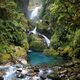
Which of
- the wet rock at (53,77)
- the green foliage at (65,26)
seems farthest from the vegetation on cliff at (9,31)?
the wet rock at (53,77)

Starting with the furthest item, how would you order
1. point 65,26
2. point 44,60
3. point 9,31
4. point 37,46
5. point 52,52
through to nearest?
1. point 37,46
2. point 52,52
3. point 9,31
4. point 44,60
5. point 65,26

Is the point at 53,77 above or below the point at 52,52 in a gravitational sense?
below

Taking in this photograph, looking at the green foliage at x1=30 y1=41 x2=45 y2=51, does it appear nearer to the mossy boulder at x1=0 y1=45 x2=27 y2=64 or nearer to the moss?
the moss

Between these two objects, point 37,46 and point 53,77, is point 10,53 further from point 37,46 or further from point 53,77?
point 37,46

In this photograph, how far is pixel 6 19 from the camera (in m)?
34.0

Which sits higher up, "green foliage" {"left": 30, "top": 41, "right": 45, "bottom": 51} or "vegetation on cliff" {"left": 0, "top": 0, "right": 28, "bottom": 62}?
"green foliage" {"left": 30, "top": 41, "right": 45, "bottom": 51}

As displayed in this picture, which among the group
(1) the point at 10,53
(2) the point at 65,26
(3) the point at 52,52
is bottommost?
(1) the point at 10,53


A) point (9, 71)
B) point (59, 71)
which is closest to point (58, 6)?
point (59, 71)

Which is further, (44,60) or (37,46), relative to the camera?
(37,46)

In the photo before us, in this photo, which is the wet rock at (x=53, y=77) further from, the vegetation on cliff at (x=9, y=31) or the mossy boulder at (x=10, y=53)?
the vegetation on cliff at (x=9, y=31)

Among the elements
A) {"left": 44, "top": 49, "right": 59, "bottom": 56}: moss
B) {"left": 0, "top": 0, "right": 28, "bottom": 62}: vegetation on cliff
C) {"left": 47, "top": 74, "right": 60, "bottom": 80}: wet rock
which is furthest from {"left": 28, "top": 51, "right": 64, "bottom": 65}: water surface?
{"left": 47, "top": 74, "right": 60, "bottom": 80}: wet rock

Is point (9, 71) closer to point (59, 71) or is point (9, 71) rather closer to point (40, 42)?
point (59, 71)

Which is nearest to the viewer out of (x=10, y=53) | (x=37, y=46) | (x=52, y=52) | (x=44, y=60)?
(x=10, y=53)

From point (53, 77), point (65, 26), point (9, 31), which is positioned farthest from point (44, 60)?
point (53, 77)
